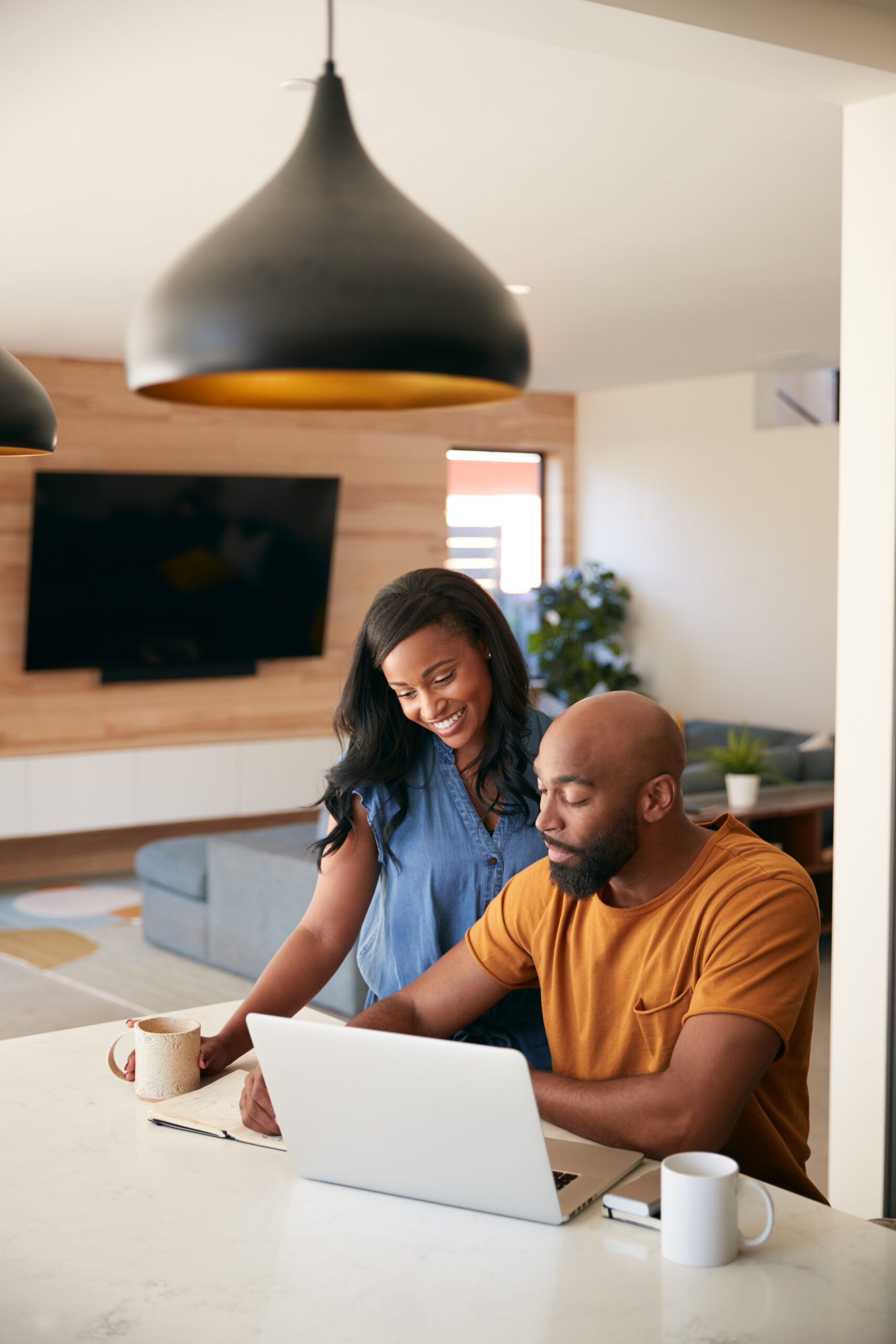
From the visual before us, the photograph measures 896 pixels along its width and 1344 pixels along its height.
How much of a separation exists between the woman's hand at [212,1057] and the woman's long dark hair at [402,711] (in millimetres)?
302

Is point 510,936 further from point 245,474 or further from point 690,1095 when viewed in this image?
point 245,474

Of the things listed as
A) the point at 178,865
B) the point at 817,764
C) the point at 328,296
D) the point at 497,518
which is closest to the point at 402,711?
the point at 328,296

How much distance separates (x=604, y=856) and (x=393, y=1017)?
1.20 ft

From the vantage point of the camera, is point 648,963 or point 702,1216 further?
point 648,963

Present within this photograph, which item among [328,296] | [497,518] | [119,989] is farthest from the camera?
[497,518]

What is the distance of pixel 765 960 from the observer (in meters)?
1.53

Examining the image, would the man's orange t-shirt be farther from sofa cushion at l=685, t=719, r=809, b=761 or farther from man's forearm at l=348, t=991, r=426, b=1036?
sofa cushion at l=685, t=719, r=809, b=761

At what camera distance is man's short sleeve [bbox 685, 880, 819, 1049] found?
1508 millimetres

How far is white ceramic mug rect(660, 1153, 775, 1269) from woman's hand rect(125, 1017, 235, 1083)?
0.72m

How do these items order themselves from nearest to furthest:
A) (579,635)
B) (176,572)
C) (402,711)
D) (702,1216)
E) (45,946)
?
(702,1216)
(402,711)
(45,946)
(176,572)
(579,635)

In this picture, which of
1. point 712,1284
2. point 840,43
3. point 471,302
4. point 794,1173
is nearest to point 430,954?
point 794,1173

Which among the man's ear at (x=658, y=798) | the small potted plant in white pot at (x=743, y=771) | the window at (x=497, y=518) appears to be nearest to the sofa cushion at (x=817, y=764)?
the small potted plant in white pot at (x=743, y=771)

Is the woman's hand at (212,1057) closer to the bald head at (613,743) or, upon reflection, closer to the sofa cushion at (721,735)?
the bald head at (613,743)

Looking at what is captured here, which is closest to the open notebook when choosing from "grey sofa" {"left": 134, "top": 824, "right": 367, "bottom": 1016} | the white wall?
"grey sofa" {"left": 134, "top": 824, "right": 367, "bottom": 1016}
